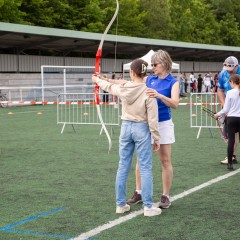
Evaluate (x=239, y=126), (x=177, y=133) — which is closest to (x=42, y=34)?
(x=177, y=133)

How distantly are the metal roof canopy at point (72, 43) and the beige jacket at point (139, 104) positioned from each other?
20170 millimetres

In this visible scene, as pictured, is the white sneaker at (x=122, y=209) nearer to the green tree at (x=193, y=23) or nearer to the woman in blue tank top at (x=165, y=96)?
the woman in blue tank top at (x=165, y=96)

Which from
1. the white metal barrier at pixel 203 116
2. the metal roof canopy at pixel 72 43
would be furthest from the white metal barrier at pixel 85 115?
the metal roof canopy at pixel 72 43

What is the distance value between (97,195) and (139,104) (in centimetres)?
178

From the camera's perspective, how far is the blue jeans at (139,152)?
5.93 m

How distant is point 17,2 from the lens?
143 ft

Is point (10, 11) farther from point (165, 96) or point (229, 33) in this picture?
point (229, 33)

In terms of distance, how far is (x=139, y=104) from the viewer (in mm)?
5898

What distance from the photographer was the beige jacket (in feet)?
19.1

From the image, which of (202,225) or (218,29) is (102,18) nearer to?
(218,29)

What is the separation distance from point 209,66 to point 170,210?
50.7 meters

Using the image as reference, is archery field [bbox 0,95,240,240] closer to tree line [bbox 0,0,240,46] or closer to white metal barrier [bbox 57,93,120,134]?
white metal barrier [bbox 57,93,120,134]

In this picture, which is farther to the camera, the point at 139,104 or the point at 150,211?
the point at 150,211

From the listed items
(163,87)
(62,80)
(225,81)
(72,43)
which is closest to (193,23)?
(72,43)
